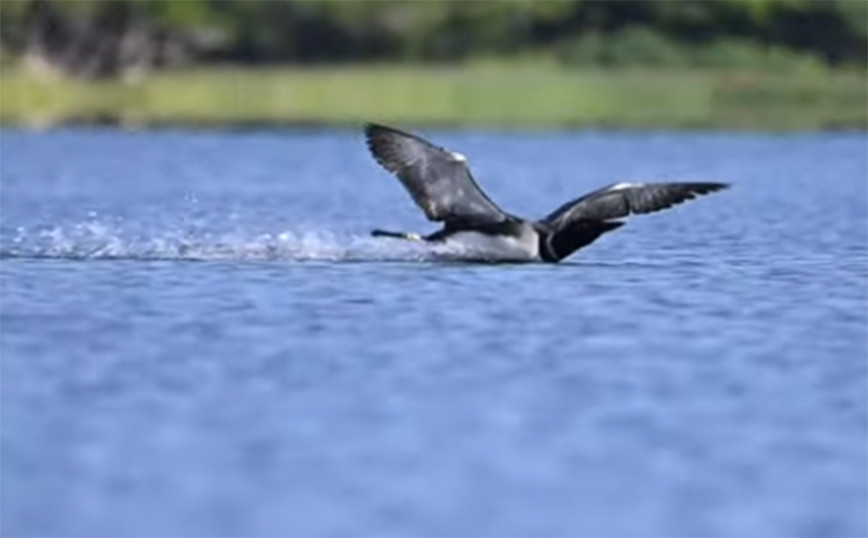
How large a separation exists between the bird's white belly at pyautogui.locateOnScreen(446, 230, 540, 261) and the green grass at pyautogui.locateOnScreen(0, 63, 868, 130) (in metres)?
33.3

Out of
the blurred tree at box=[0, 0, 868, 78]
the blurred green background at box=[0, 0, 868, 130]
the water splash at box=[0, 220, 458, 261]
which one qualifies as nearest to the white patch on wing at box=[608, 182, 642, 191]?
the water splash at box=[0, 220, 458, 261]

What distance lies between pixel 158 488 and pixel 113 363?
3691 mm

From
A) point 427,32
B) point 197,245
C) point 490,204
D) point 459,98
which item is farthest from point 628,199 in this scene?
point 427,32

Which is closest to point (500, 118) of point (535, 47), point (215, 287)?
point (535, 47)

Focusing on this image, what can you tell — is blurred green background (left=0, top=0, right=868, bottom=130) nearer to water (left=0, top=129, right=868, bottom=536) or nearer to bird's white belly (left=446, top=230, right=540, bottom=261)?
water (left=0, top=129, right=868, bottom=536)

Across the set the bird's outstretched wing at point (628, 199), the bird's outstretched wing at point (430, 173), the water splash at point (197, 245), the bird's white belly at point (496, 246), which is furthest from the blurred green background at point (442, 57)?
the bird's outstretched wing at point (628, 199)

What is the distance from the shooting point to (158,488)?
519 inches

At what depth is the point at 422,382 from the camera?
16203 mm

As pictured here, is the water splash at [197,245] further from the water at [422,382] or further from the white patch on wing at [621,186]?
the white patch on wing at [621,186]

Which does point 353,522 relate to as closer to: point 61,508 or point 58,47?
point 61,508

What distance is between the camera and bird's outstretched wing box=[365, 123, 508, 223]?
21.3 metres

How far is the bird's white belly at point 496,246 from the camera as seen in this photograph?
22.1m

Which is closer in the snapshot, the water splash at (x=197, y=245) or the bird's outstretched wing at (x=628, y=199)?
the bird's outstretched wing at (x=628, y=199)

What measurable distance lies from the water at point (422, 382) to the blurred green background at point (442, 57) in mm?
38047
